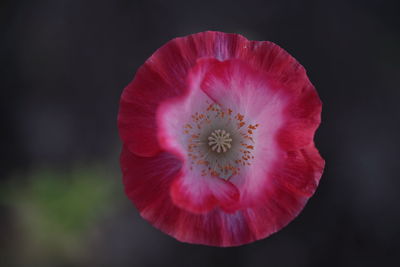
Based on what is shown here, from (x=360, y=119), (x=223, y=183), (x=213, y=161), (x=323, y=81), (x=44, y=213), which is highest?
(x=323, y=81)

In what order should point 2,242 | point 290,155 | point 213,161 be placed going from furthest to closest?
point 2,242
point 213,161
point 290,155

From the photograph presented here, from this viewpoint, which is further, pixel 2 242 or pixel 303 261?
pixel 303 261

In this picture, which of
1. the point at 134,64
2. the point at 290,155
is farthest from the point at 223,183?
the point at 134,64

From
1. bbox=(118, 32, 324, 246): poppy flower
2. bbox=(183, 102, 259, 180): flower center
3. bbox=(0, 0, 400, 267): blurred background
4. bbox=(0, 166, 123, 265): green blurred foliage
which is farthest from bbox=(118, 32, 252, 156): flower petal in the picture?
bbox=(0, 0, 400, 267): blurred background

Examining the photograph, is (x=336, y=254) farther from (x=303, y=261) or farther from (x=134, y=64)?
(x=134, y=64)

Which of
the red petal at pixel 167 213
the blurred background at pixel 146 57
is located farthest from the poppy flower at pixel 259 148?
the blurred background at pixel 146 57

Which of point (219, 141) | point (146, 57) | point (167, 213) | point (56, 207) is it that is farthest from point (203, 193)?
point (146, 57)
